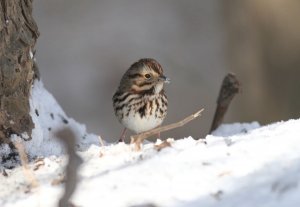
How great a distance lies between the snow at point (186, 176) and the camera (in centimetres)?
285

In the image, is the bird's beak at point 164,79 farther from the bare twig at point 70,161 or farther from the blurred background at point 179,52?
the blurred background at point 179,52

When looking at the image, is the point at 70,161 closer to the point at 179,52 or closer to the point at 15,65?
the point at 15,65

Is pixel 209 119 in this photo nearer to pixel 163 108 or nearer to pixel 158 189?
pixel 163 108

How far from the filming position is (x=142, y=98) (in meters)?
5.88

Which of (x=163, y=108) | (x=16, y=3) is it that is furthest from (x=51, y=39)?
(x=16, y=3)

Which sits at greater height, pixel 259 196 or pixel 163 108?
pixel 163 108

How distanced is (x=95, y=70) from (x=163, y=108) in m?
9.83

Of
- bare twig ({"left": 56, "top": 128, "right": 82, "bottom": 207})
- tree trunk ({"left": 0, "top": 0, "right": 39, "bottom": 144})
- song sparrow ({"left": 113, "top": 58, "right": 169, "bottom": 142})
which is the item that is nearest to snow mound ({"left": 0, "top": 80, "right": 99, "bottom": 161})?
tree trunk ({"left": 0, "top": 0, "right": 39, "bottom": 144})

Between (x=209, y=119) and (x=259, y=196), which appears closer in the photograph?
(x=259, y=196)

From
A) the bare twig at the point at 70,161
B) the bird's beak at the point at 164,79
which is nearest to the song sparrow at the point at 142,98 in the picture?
the bird's beak at the point at 164,79

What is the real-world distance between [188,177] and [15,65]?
5.07 ft

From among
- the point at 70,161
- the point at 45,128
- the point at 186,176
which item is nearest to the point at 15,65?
the point at 45,128

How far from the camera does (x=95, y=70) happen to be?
615 inches

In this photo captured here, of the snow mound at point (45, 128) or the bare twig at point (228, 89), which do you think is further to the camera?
the bare twig at point (228, 89)
